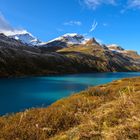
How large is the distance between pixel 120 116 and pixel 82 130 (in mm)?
1691

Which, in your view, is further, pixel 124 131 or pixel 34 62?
pixel 34 62

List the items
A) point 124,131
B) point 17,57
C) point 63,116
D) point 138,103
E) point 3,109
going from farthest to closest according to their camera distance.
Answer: point 17,57, point 3,109, point 63,116, point 138,103, point 124,131

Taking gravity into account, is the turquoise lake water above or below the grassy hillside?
below

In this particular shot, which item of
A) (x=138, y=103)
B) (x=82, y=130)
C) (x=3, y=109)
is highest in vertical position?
(x=138, y=103)

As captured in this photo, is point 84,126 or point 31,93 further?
point 31,93

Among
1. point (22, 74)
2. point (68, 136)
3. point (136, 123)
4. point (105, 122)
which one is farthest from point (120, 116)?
point (22, 74)

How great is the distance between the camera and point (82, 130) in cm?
779

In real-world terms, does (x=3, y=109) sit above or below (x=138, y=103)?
below

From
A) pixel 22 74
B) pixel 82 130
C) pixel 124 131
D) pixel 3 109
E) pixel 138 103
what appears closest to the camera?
pixel 124 131

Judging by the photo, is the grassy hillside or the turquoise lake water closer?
the grassy hillside

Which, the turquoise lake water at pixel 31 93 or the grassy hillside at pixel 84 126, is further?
the turquoise lake water at pixel 31 93

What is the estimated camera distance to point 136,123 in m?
7.14

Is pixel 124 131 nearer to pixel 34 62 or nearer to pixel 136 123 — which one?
pixel 136 123

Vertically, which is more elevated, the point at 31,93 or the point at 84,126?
the point at 84,126
